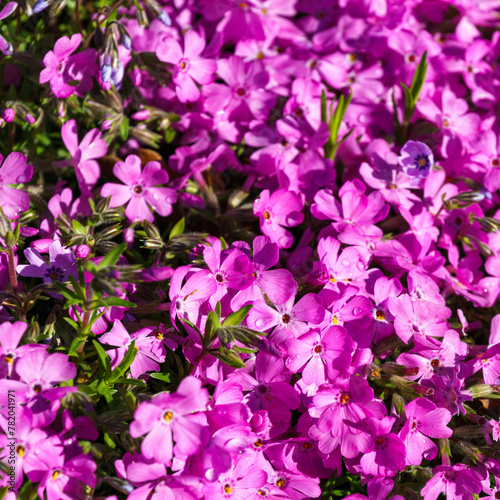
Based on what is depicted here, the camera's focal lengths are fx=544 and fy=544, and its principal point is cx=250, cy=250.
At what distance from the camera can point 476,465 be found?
1835 millimetres

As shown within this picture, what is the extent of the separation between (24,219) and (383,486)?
1521 mm

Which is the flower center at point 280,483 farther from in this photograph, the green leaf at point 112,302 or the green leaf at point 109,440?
the green leaf at point 112,302

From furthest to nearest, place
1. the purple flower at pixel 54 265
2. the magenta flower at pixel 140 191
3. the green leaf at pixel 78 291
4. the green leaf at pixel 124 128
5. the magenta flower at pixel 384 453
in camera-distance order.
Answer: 1. the green leaf at pixel 124 128
2. the magenta flower at pixel 140 191
3. the purple flower at pixel 54 265
4. the magenta flower at pixel 384 453
5. the green leaf at pixel 78 291

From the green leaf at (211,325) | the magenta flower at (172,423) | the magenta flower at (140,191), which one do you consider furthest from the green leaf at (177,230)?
the magenta flower at (172,423)

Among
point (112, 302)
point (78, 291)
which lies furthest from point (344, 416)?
point (78, 291)

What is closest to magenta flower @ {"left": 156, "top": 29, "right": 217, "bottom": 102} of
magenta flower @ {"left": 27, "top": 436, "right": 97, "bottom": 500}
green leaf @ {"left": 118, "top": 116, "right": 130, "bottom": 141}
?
green leaf @ {"left": 118, "top": 116, "right": 130, "bottom": 141}

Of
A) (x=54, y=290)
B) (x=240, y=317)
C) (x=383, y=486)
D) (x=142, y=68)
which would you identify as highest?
(x=142, y=68)

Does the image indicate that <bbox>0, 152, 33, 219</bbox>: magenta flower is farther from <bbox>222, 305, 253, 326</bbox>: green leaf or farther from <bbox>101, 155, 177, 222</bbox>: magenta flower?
<bbox>222, 305, 253, 326</bbox>: green leaf

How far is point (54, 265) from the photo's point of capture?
1.82m

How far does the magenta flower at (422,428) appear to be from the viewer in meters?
1.74

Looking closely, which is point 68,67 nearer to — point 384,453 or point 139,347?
point 139,347

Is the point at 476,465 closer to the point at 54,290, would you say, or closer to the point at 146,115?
the point at 54,290

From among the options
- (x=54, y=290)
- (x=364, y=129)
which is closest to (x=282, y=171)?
(x=364, y=129)

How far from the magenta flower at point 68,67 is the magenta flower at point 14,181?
1.15 feet
